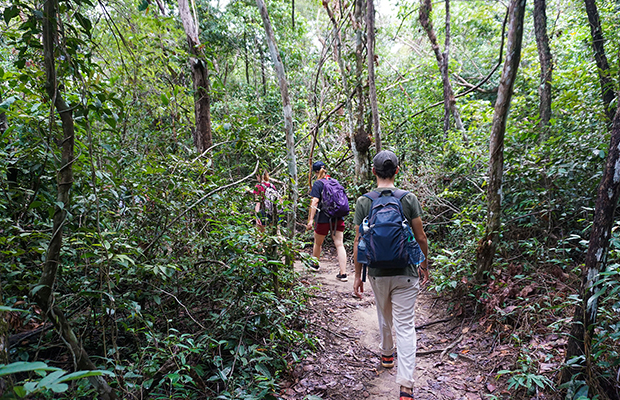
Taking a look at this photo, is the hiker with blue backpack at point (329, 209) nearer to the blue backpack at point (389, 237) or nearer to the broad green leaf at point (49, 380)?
the blue backpack at point (389, 237)

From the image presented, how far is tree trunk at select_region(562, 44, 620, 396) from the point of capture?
7.26 ft

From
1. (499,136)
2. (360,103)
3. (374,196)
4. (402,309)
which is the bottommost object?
(402,309)

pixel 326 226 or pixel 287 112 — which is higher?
pixel 287 112

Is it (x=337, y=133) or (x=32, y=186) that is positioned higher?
(x=337, y=133)

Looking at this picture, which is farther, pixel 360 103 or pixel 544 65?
pixel 360 103

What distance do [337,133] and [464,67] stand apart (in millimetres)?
8964

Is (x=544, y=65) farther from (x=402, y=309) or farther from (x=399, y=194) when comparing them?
(x=402, y=309)

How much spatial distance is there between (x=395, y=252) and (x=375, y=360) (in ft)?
5.18

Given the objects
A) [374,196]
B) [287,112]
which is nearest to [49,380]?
[374,196]

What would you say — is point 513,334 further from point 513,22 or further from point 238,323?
point 513,22

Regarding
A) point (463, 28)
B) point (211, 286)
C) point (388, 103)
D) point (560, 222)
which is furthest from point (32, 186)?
point (463, 28)

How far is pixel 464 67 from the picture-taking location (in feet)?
50.8

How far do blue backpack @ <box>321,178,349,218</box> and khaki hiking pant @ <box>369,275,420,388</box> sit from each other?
Answer: 254cm

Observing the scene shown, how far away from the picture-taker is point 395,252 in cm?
274
